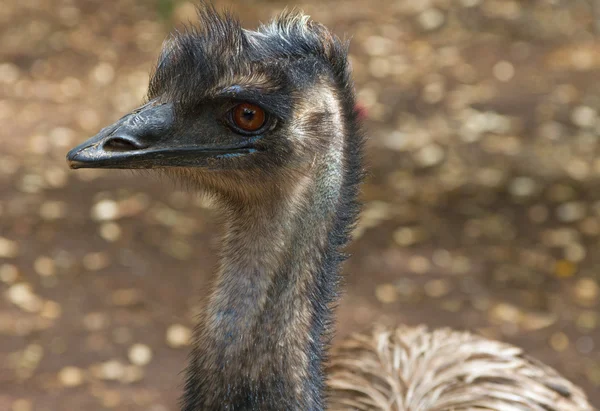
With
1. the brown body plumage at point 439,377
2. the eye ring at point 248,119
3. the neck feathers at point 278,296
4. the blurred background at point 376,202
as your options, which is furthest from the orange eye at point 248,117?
the blurred background at point 376,202

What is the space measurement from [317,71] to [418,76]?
19.0 ft

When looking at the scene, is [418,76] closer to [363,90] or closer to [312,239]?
[363,90]

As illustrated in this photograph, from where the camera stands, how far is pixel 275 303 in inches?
86.3

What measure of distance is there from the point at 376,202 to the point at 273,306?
4036mm

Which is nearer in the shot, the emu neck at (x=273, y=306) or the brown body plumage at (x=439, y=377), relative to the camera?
the emu neck at (x=273, y=306)

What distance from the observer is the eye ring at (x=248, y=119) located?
84.0 inches

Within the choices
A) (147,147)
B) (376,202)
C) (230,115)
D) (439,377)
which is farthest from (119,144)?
(376,202)

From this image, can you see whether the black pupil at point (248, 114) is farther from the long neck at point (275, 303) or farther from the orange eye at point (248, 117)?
the long neck at point (275, 303)

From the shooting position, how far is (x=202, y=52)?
215 centimetres

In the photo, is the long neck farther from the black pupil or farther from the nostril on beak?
the nostril on beak

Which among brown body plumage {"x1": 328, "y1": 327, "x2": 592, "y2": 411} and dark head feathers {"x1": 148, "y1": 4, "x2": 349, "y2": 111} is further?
brown body plumage {"x1": 328, "y1": 327, "x2": 592, "y2": 411}

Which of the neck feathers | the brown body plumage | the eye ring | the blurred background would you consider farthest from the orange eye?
the blurred background

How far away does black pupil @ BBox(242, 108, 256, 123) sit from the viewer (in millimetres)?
2135

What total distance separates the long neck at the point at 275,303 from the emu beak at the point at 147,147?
0.19m
